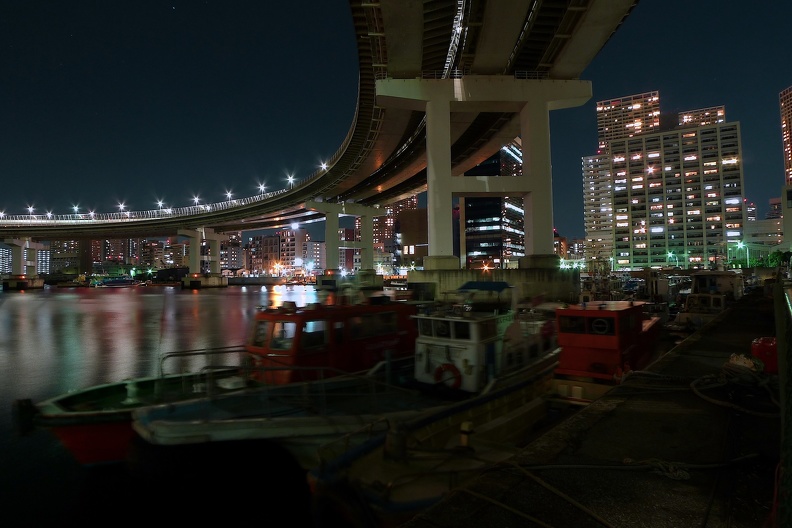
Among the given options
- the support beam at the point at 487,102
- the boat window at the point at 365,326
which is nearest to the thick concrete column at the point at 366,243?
the support beam at the point at 487,102

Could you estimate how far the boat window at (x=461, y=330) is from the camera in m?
8.42

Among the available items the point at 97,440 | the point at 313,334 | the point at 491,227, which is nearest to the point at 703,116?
the point at 491,227

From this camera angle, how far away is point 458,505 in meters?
3.93

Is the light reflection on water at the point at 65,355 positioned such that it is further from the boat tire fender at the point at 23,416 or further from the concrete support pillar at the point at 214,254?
the concrete support pillar at the point at 214,254

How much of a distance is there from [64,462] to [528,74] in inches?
1329

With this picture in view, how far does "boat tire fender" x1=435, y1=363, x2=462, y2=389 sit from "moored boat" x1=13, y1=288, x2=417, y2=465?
1.09m

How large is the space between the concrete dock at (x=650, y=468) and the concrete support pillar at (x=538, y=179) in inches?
966

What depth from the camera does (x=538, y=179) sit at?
3175cm

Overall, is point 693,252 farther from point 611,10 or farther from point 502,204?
point 611,10

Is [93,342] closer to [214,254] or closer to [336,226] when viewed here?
[336,226]

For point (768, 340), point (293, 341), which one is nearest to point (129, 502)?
point (293, 341)

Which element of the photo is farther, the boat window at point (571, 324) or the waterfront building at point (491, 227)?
the waterfront building at point (491, 227)

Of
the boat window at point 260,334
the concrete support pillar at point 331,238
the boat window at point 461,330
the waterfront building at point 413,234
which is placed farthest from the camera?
the waterfront building at point 413,234

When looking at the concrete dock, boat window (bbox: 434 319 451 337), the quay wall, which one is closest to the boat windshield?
boat window (bbox: 434 319 451 337)
